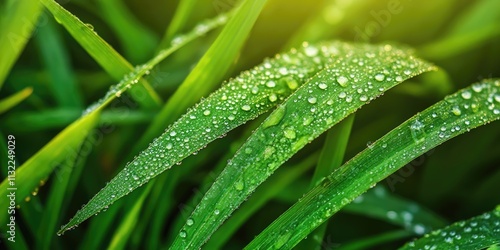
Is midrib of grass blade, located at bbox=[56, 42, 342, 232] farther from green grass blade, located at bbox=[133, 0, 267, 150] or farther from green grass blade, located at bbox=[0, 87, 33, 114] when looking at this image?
green grass blade, located at bbox=[0, 87, 33, 114]

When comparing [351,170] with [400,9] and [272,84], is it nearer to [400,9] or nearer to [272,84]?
[272,84]

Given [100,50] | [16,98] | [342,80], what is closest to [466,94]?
[342,80]

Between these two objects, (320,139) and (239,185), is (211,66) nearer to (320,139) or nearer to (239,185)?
(239,185)

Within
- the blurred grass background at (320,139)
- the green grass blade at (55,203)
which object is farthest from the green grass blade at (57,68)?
the green grass blade at (55,203)

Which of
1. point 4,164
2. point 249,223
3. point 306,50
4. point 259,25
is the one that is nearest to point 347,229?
point 249,223

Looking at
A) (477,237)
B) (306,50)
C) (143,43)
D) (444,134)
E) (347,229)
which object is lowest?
(477,237)

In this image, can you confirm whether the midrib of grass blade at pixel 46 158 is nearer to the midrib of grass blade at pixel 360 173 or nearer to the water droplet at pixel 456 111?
the midrib of grass blade at pixel 360 173

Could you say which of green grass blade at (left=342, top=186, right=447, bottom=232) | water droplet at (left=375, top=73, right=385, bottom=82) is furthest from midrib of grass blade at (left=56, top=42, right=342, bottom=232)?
green grass blade at (left=342, top=186, right=447, bottom=232)
